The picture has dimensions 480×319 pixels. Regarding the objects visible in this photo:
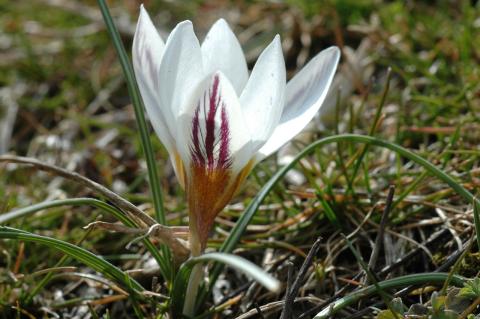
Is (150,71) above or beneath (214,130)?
above

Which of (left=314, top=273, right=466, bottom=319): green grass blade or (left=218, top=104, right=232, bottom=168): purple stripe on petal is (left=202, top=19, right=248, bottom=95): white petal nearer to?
(left=218, top=104, right=232, bottom=168): purple stripe on petal

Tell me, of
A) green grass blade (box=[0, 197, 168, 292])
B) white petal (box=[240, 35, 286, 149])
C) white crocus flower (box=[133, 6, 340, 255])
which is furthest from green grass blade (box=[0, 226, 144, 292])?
white petal (box=[240, 35, 286, 149])

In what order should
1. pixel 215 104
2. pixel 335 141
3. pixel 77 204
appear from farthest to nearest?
pixel 335 141 < pixel 77 204 < pixel 215 104

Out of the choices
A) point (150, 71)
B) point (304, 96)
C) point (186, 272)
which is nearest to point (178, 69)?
point (150, 71)

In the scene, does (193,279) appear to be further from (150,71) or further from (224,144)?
(150,71)

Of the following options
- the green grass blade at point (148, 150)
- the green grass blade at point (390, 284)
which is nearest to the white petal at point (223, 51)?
the green grass blade at point (148, 150)

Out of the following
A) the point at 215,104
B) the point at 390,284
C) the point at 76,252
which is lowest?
the point at 390,284

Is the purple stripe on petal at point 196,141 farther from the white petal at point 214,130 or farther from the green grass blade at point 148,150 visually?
the green grass blade at point 148,150
